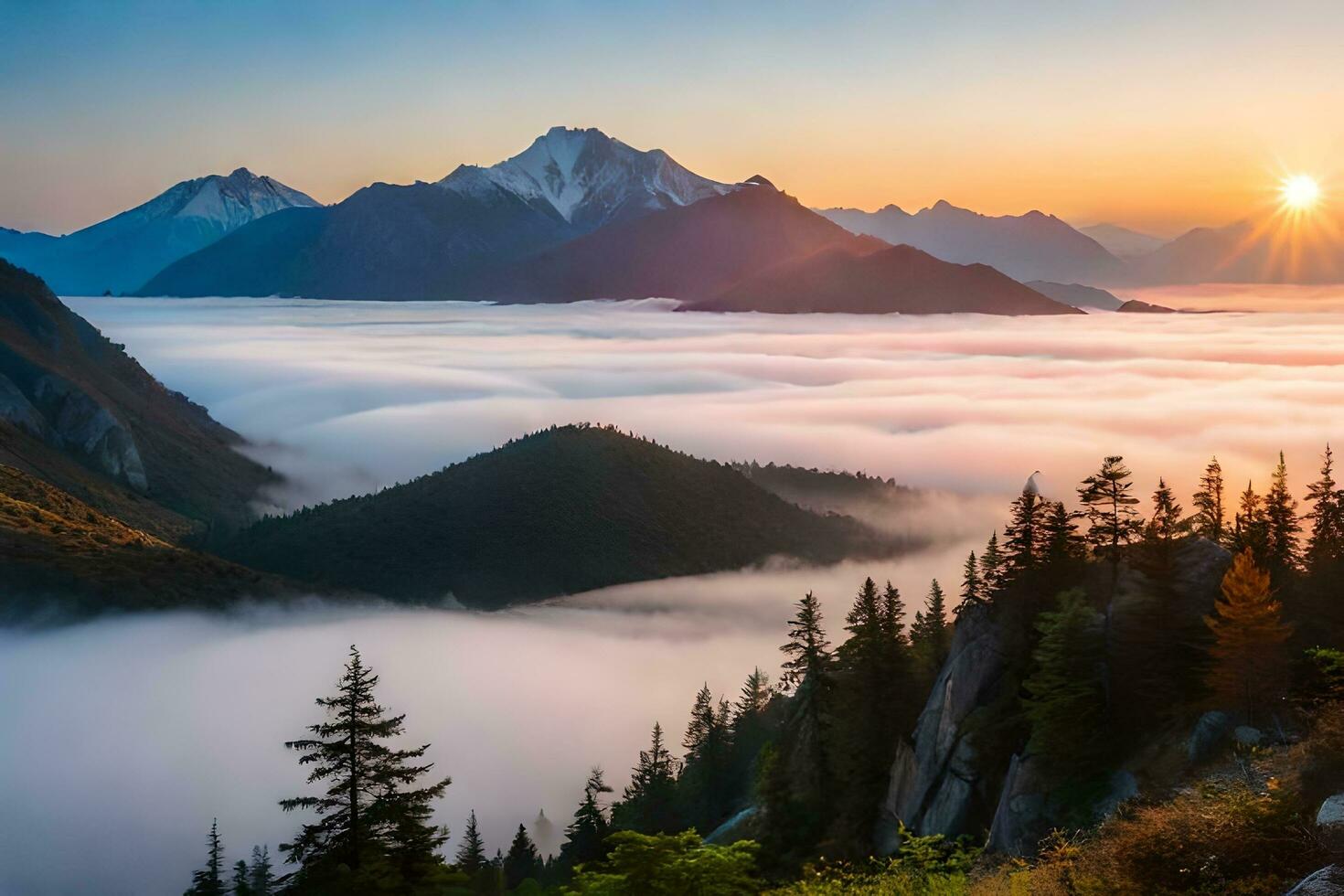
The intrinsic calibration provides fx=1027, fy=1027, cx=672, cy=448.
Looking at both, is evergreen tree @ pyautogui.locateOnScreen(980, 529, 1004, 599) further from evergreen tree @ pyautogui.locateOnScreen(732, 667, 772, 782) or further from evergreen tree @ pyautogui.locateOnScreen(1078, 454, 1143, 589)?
evergreen tree @ pyautogui.locateOnScreen(732, 667, 772, 782)

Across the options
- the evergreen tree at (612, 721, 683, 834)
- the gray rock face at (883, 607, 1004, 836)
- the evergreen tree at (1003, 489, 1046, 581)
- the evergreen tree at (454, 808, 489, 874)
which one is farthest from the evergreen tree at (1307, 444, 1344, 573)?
the evergreen tree at (454, 808, 489, 874)

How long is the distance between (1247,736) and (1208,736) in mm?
1358

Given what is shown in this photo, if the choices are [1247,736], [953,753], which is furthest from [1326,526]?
[1247,736]

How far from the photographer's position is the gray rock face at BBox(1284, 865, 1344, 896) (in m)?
16.1

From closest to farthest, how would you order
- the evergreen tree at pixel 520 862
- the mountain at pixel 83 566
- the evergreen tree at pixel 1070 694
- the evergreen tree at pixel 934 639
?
the evergreen tree at pixel 1070 694 → the evergreen tree at pixel 934 639 → the evergreen tree at pixel 520 862 → the mountain at pixel 83 566

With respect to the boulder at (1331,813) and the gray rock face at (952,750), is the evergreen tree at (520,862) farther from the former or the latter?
the boulder at (1331,813)

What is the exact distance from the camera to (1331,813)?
1889cm

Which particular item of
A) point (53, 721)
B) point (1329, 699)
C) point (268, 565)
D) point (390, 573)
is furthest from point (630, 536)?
point (1329, 699)

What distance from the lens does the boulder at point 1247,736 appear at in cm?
3123

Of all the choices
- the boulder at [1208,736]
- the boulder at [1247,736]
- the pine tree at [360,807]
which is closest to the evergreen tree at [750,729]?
the boulder at [1208,736]

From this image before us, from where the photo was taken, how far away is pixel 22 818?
3880 inches

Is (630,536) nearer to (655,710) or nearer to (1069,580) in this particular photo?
(655,710)

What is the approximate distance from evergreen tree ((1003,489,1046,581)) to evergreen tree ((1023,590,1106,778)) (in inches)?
218

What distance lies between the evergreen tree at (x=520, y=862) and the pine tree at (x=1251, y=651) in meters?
66.1
